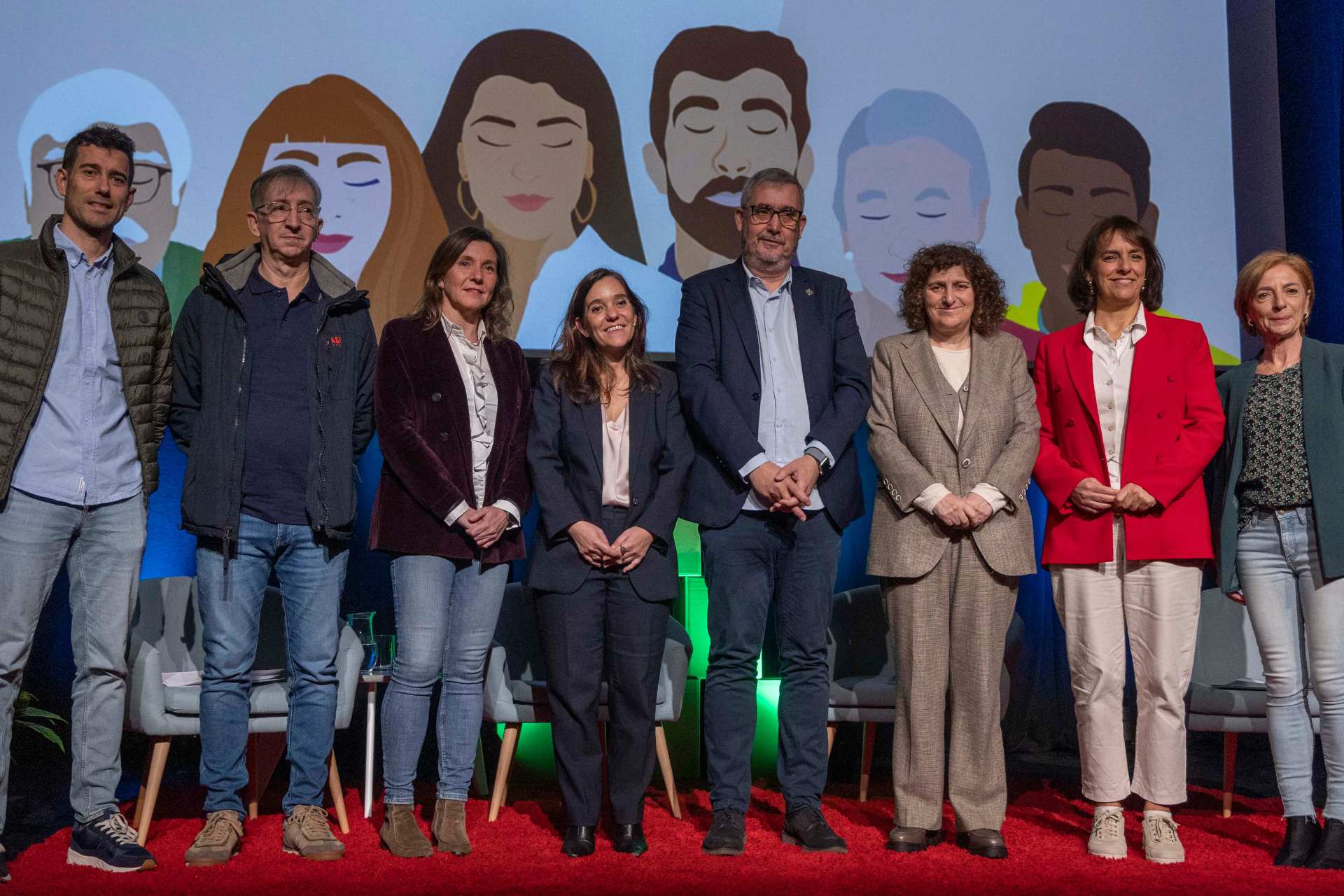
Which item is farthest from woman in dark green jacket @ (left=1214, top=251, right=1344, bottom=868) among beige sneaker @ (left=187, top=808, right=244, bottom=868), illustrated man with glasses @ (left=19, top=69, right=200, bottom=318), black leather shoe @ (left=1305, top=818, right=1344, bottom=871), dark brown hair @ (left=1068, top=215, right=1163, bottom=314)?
illustrated man with glasses @ (left=19, top=69, right=200, bottom=318)

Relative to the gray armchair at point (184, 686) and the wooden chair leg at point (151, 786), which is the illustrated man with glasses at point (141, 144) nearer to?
the gray armchair at point (184, 686)

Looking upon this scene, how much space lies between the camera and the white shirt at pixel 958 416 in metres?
2.82

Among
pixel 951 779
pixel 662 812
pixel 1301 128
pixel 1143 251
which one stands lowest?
pixel 662 812

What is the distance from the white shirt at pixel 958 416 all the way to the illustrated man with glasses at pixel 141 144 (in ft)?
8.50

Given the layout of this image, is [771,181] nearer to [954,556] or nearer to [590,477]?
[590,477]

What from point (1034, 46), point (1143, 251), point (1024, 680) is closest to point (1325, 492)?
point (1143, 251)

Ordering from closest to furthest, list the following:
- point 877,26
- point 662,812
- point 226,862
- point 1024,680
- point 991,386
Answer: point 226,862 < point 991,386 < point 662,812 < point 877,26 < point 1024,680

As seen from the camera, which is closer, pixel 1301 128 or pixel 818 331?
pixel 818 331

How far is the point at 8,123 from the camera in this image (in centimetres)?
378

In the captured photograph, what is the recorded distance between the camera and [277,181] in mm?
2855

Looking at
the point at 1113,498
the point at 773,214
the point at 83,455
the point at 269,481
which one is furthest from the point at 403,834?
the point at 1113,498

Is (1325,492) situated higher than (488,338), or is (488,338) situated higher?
(488,338)

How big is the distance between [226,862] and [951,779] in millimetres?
1865

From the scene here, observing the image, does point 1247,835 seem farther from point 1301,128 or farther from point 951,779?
point 1301,128
